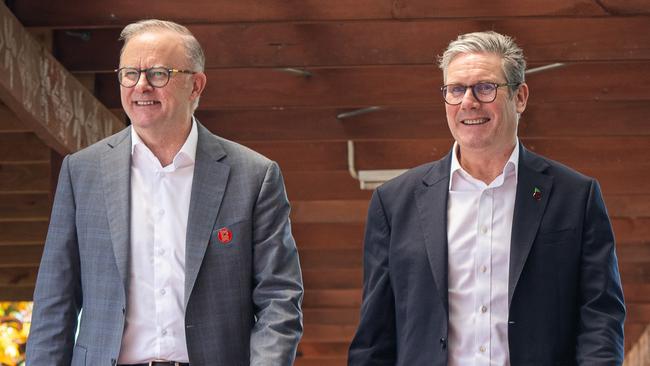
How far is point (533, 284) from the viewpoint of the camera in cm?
406

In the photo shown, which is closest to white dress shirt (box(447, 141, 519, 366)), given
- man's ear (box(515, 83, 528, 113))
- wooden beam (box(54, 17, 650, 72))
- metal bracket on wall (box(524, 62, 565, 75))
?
man's ear (box(515, 83, 528, 113))

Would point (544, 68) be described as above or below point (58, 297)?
above

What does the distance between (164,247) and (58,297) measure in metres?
0.31

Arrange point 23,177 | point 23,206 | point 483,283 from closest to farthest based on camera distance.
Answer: point 483,283 → point 23,177 → point 23,206

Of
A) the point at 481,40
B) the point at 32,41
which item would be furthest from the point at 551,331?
the point at 32,41

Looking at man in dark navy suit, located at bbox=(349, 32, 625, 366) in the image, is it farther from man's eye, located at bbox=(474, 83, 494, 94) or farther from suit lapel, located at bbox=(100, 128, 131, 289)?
suit lapel, located at bbox=(100, 128, 131, 289)

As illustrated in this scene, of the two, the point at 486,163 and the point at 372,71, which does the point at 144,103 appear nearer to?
the point at 486,163

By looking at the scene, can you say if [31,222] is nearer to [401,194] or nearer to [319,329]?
[319,329]

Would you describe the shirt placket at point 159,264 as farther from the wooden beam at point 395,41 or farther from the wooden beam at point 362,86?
the wooden beam at point 362,86

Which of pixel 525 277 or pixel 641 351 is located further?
pixel 641 351

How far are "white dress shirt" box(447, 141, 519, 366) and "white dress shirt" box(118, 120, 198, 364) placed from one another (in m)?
0.68

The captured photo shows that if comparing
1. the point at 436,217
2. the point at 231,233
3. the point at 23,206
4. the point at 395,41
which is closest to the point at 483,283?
the point at 436,217

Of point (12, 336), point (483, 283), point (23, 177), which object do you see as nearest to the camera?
point (483, 283)

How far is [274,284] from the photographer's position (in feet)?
13.6
